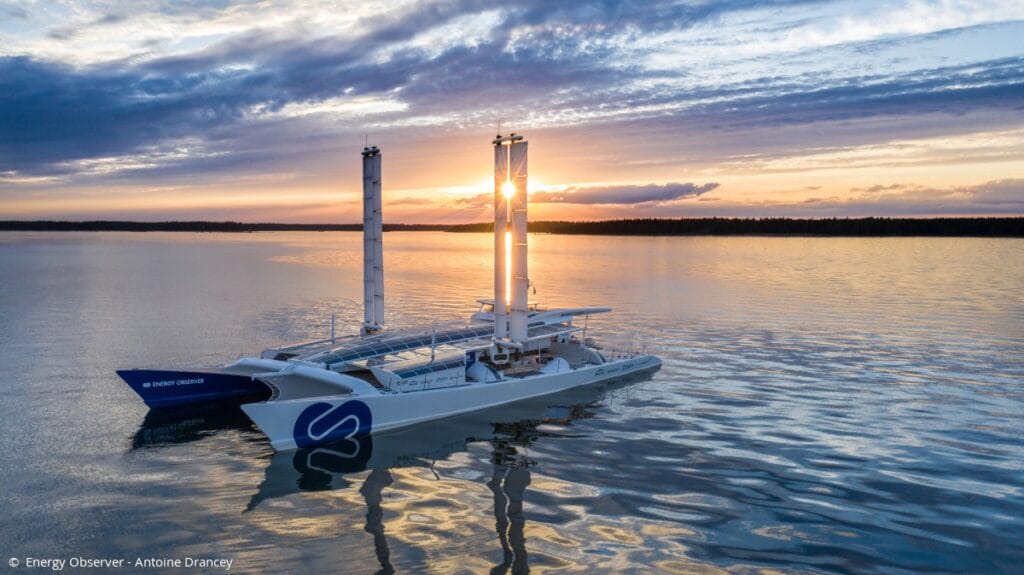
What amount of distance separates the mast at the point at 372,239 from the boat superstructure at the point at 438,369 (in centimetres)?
30

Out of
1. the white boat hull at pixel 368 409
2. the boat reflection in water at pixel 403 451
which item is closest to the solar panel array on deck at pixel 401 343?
the white boat hull at pixel 368 409

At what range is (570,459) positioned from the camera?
16344 mm

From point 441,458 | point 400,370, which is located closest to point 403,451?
point 441,458

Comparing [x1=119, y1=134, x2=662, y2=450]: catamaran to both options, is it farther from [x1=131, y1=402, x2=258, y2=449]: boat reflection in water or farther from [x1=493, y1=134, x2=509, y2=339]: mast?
[x1=131, y1=402, x2=258, y2=449]: boat reflection in water

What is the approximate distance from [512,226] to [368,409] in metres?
8.45

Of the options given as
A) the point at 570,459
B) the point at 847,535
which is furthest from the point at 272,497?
the point at 847,535

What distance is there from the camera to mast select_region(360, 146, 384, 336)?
27.3m

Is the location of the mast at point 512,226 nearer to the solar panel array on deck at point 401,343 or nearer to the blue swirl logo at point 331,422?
the solar panel array on deck at point 401,343

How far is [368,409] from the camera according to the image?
60.2ft

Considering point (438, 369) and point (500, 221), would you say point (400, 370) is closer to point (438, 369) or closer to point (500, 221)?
point (438, 369)

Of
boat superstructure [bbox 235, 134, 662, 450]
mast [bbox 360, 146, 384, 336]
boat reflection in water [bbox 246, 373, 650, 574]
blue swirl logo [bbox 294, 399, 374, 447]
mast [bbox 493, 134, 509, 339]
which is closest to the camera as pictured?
boat reflection in water [bbox 246, 373, 650, 574]

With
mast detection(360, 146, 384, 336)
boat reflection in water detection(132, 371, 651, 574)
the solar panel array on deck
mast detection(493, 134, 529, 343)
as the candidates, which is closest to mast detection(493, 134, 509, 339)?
mast detection(493, 134, 529, 343)

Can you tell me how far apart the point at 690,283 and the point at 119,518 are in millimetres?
55025

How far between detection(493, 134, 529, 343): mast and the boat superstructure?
0.12 feet
